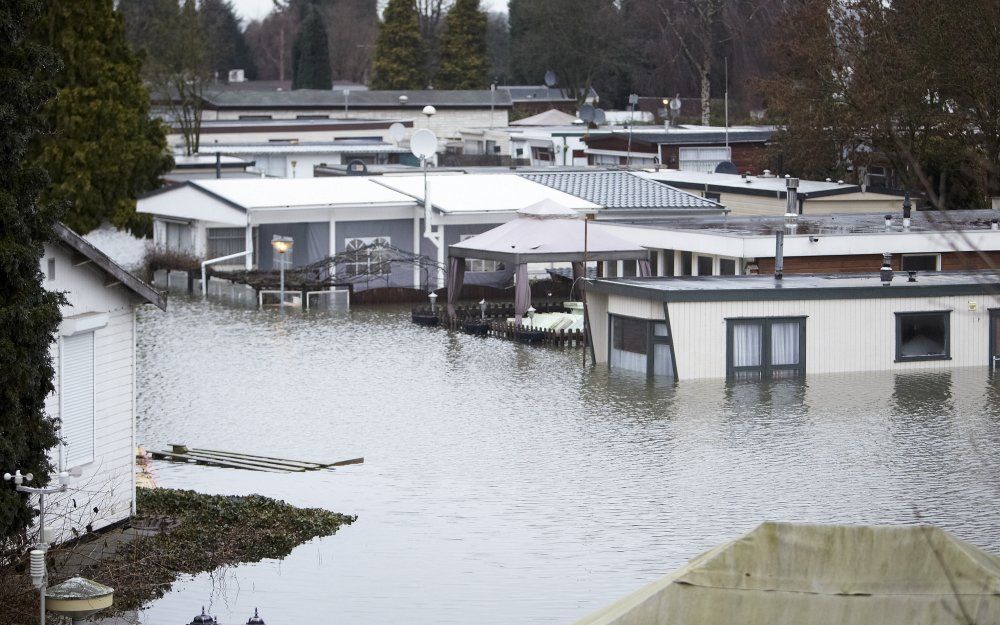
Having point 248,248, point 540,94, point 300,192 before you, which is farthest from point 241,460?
point 540,94

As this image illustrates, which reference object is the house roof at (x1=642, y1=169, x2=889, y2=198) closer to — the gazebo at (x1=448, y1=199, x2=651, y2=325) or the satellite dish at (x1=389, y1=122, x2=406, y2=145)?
the gazebo at (x1=448, y1=199, x2=651, y2=325)

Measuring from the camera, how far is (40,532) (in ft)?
45.7

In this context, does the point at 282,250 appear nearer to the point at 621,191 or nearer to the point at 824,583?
the point at 621,191

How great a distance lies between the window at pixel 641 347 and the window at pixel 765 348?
1062 mm

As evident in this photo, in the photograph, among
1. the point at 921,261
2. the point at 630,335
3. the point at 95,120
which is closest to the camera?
the point at 630,335

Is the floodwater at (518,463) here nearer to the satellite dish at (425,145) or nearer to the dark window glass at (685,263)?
the dark window glass at (685,263)

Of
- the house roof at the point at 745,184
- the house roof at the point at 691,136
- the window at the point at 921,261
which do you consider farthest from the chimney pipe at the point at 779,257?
the house roof at the point at 691,136

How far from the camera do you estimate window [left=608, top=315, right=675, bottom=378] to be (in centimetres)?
2745

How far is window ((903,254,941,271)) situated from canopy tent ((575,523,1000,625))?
79.6 ft

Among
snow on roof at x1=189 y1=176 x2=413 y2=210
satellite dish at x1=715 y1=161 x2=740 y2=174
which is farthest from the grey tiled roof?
satellite dish at x1=715 y1=161 x2=740 y2=174

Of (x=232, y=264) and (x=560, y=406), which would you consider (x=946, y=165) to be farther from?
(x=560, y=406)

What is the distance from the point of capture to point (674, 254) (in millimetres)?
36031

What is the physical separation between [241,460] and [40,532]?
6.87m

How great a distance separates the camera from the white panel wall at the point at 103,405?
15.3 m
